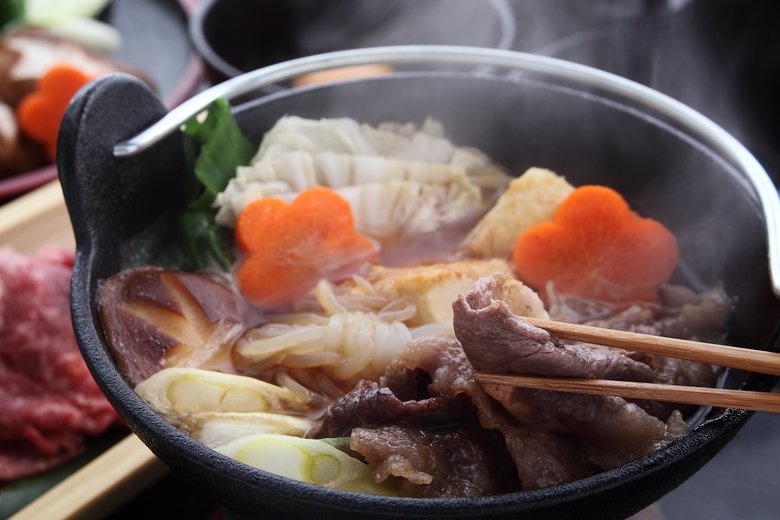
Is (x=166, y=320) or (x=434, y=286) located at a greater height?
(x=434, y=286)

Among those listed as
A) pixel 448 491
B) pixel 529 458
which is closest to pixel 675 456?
pixel 529 458

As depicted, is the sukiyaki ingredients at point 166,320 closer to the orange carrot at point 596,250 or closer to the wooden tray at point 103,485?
the wooden tray at point 103,485

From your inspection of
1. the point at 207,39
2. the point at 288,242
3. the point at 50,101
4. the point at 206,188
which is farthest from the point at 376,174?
the point at 50,101

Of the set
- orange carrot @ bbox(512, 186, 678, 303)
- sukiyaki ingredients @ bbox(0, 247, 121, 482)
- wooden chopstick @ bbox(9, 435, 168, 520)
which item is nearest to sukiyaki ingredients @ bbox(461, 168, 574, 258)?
orange carrot @ bbox(512, 186, 678, 303)

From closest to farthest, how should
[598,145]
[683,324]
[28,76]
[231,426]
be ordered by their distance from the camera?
[231,426]
[683,324]
[598,145]
[28,76]

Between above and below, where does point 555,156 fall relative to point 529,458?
above

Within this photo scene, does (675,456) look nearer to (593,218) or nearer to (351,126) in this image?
(593,218)

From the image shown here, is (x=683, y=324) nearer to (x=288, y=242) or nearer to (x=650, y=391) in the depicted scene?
(x=650, y=391)
